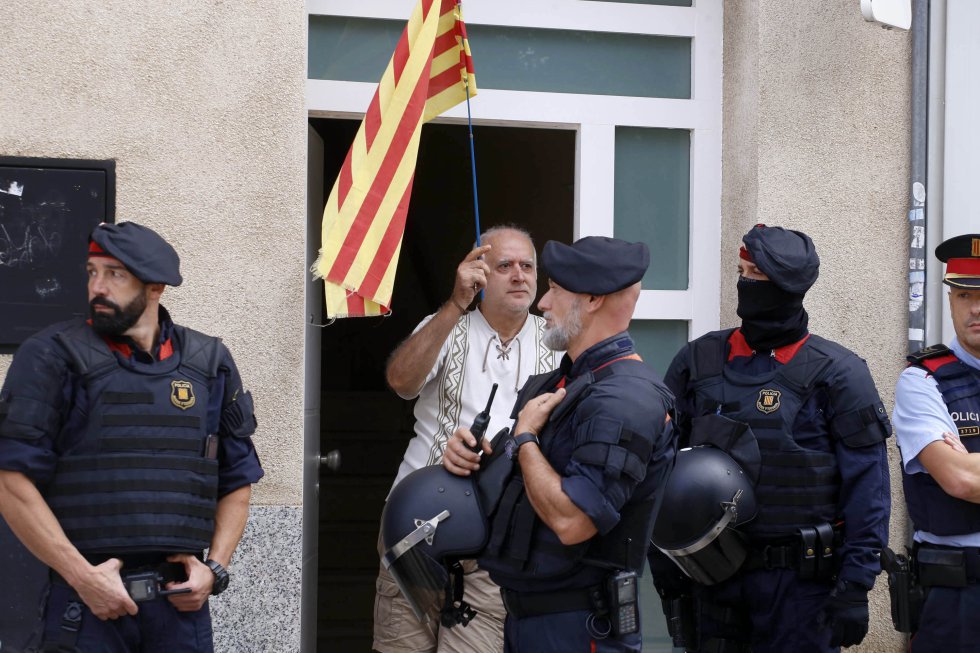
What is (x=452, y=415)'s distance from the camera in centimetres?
447

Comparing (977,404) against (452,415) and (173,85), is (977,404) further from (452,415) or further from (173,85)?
(173,85)

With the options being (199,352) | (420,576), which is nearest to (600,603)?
(420,576)

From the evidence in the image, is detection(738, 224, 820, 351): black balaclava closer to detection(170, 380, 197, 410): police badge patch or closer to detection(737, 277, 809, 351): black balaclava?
detection(737, 277, 809, 351): black balaclava

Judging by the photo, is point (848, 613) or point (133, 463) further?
point (848, 613)

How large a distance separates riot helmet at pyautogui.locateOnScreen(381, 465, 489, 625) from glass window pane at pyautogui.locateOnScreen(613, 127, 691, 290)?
2.15 m

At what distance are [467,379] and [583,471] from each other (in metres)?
1.49

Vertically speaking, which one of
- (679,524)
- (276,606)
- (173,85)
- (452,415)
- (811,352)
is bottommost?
(276,606)

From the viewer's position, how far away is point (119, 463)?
10.9ft

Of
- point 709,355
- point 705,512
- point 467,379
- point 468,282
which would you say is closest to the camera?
point 705,512

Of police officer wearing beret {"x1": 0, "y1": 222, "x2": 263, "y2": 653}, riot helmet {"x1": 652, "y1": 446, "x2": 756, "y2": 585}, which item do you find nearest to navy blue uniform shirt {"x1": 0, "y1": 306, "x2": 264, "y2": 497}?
police officer wearing beret {"x1": 0, "y1": 222, "x2": 263, "y2": 653}

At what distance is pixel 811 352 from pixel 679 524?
0.84 m

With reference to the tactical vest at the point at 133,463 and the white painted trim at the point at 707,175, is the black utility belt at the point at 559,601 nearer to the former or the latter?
the tactical vest at the point at 133,463

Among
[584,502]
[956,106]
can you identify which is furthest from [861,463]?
[956,106]

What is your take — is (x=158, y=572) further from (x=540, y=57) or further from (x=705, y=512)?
(x=540, y=57)
